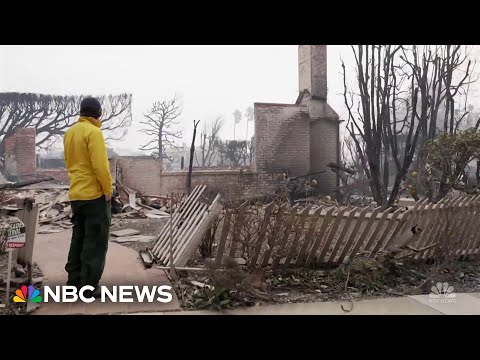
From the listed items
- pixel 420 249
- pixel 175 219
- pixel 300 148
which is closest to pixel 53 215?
pixel 175 219

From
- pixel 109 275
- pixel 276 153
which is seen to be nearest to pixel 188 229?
pixel 109 275

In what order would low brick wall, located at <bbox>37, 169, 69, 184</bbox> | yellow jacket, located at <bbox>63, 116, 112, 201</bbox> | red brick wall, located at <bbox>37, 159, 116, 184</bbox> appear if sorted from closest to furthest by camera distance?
yellow jacket, located at <bbox>63, 116, 112, 201</bbox>, red brick wall, located at <bbox>37, 159, 116, 184</bbox>, low brick wall, located at <bbox>37, 169, 69, 184</bbox>

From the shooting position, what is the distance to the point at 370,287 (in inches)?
159

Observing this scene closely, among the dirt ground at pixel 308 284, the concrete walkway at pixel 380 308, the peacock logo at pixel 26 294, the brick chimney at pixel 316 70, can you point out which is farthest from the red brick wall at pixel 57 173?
the concrete walkway at pixel 380 308

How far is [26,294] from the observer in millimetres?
3350

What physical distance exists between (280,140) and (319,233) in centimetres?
1070

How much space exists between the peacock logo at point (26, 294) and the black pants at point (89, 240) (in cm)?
27

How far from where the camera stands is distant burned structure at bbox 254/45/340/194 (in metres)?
14.7

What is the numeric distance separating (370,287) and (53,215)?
729 cm

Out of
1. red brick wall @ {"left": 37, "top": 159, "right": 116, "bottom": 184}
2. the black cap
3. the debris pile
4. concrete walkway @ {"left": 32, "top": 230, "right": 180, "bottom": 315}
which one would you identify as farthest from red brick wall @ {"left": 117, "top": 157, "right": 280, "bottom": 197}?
the black cap

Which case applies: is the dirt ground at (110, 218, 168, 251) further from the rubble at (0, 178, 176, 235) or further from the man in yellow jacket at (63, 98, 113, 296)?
the man in yellow jacket at (63, 98, 113, 296)

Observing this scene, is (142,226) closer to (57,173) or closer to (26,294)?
(26,294)

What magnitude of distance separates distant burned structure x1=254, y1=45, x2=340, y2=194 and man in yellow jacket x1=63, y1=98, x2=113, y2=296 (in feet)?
37.2

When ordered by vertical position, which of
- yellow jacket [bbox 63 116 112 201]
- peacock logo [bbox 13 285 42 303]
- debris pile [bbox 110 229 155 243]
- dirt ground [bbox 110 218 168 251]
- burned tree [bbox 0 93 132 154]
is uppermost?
burned tree [bbox 0 93 132 154]
